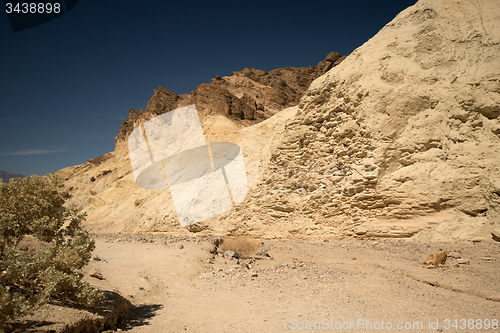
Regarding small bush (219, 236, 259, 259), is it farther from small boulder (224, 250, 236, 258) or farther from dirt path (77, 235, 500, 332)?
dirt path (77, 235, 500, 332)

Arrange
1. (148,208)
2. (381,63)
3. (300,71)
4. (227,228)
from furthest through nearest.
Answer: (300,71) → (148,208) → (227,228) → (381,63)

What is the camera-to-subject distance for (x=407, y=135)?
887 cm

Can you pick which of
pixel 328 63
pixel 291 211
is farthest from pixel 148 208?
pixel 328 63

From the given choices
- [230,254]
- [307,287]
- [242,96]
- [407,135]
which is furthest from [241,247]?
[242,96]

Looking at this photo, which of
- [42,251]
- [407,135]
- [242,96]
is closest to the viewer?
[42,251]

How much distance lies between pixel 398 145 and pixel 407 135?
417 millimetres

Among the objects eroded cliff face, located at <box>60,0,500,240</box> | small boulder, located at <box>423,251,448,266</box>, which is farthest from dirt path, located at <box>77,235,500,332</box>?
eroded cliff face, located at <box>60,0,500,240</box>

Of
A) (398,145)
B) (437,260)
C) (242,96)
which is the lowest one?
(437,260)

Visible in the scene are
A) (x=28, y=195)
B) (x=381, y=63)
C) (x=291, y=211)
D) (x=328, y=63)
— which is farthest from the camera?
(x=328, y=63)

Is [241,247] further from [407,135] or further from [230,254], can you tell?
[407,135]

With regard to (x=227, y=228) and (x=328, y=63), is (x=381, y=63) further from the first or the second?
(x=328, y=63)

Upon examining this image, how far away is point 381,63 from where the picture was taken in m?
9.95

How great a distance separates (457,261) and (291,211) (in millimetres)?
5960

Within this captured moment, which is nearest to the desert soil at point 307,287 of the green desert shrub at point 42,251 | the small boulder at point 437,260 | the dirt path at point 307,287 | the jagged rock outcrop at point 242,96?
the dirt path at point 307,287
